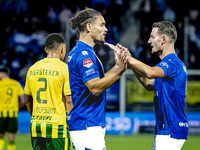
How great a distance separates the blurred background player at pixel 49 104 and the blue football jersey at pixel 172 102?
3.89ft

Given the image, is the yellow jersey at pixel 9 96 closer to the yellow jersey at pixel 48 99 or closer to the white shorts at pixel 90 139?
the yellow jersey at pixel 48 99

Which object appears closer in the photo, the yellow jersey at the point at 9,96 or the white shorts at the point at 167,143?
the white shorts at the point at 167,143

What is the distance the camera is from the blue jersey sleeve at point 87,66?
10.7ft

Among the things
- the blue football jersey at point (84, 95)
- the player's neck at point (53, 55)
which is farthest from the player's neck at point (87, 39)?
the player's neck at point (53, 55)

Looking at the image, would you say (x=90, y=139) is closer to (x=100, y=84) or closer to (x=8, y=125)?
(x=100, y=84)


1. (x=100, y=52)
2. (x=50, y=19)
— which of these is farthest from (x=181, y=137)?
(x=50, y=19)

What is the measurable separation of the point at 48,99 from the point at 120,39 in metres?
12.9

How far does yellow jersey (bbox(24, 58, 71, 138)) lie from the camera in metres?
4.14

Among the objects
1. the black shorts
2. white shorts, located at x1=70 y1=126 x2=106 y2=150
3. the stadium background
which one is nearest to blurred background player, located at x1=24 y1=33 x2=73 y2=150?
white shorts, located at x1=70 y1=126 x2=106 y2=150

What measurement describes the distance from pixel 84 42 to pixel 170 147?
145cm

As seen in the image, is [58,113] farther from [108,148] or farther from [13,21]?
[13,21]

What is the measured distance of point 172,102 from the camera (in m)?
3.56

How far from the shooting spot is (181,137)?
11.7 feet

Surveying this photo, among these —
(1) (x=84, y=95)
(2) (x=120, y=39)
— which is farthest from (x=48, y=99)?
(2) (x=120, y=39)
